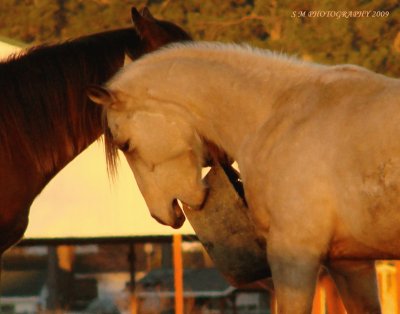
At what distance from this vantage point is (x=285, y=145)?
616 cm

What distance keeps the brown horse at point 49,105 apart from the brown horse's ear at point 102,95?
3.31 ft

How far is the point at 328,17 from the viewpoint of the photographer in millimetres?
24031

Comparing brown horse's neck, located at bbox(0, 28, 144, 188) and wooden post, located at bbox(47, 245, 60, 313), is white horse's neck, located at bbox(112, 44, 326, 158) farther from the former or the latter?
wooden post, located at bbox(47, 245, 60, 313)

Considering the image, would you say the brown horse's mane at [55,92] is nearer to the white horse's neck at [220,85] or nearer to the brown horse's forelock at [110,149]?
the brown horse's forelock at [110,149]

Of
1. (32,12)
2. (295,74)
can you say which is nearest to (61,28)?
(32,12)

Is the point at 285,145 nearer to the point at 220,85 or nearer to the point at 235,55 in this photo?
the point at 220,85

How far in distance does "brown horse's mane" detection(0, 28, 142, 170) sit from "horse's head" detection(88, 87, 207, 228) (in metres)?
1.08

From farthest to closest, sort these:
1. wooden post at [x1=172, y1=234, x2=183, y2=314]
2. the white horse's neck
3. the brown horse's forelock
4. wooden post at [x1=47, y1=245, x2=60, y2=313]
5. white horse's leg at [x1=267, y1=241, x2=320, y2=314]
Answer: wooden post at [x1=47, y1=245, x2=60, y2=313] < wooden post at [x1=172, y1=234, x2=183, y2=314] < the brown horse's forelock < the white horse's neck < white horse's leg at [x1=267, y1=241, x2=320, y2=314]

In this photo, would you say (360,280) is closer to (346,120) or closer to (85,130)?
(346,120)

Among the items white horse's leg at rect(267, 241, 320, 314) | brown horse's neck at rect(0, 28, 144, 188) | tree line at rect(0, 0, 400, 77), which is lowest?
white horse's leg at rect(267, 241, 320, 314)

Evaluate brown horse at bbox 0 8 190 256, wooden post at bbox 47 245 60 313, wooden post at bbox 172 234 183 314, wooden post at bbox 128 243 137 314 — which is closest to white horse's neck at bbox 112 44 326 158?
brown horse at bbox 0 8 190 256

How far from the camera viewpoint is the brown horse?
7766 millimetres

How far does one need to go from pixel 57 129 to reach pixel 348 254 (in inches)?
95.8


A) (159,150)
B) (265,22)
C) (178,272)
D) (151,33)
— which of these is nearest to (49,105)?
(151,33)
